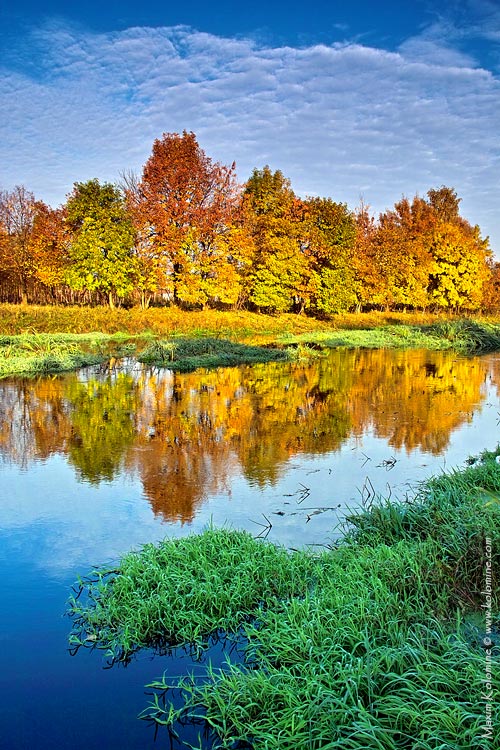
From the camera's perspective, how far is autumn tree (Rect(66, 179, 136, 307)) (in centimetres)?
3061

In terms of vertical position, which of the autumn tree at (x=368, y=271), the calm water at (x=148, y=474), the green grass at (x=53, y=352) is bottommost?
the calm water at (x=148, y=474)

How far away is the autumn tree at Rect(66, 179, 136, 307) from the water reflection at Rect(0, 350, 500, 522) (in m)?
15.3

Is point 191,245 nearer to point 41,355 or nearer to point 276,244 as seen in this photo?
point 276,244

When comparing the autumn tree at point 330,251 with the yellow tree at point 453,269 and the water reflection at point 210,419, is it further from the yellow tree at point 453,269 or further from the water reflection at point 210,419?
the water reflection at point 210,419

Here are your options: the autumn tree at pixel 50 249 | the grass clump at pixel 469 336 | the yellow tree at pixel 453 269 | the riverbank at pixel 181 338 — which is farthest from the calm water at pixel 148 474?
the yellow tree at pixel 453 269

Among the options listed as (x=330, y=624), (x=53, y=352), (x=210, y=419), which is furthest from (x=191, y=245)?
(x=330, y=624)

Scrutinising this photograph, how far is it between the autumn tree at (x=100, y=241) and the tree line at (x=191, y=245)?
0.06 meters

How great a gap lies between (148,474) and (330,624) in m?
3.82

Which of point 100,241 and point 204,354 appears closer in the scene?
point 204,354

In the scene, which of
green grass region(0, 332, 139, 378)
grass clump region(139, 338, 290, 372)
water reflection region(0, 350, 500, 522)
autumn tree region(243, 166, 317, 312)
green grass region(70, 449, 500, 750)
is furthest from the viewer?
autumn tree region(243, 166, 317, 312)

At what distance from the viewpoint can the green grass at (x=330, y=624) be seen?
2758 mm

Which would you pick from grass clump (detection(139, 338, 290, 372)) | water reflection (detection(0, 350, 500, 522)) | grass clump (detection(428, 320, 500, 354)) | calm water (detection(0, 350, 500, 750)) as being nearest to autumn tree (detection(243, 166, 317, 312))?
grass clump (detection(428, 320, 500, 354))

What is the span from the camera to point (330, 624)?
3527mm

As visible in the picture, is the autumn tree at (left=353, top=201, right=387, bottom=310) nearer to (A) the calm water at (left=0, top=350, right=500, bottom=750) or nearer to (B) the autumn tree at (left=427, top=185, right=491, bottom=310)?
(B) the autumn tree at (left=427, top=185, right=491, bottom=310)
